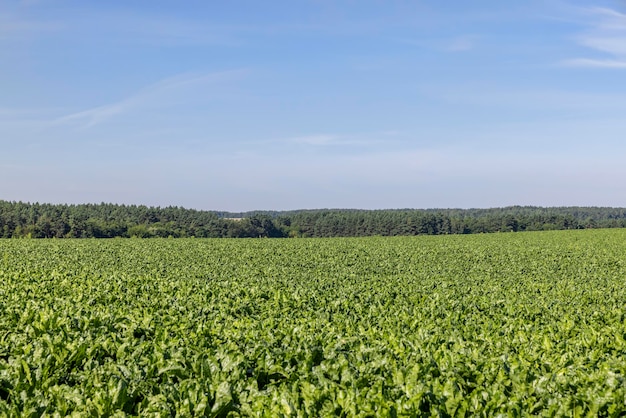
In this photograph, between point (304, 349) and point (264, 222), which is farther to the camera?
point (264, 222)

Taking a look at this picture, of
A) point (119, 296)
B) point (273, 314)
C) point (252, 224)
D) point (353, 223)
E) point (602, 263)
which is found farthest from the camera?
point (353, 223)

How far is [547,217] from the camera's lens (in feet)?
415

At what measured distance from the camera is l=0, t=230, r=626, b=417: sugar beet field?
6.36 m

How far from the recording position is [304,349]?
28.8ft

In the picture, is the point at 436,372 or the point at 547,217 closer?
the point at 436,372

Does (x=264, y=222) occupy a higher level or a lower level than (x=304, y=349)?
higher

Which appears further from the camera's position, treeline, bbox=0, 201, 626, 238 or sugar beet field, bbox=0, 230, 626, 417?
treeline, bbox=0, 201, 626, 238

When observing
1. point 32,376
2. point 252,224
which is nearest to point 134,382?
point 32,376

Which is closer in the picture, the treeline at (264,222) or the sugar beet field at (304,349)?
the sugar beet field at (304,349)

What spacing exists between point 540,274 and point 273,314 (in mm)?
19543

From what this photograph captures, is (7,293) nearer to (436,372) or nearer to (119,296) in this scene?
(119,296)

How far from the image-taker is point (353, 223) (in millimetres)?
123125

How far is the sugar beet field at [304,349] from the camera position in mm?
6363

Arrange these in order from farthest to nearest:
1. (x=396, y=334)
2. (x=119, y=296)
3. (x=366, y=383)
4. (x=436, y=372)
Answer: (x=119, y=296), (x=396, y=334), (x=436, y=372), (x=366, y=383)
